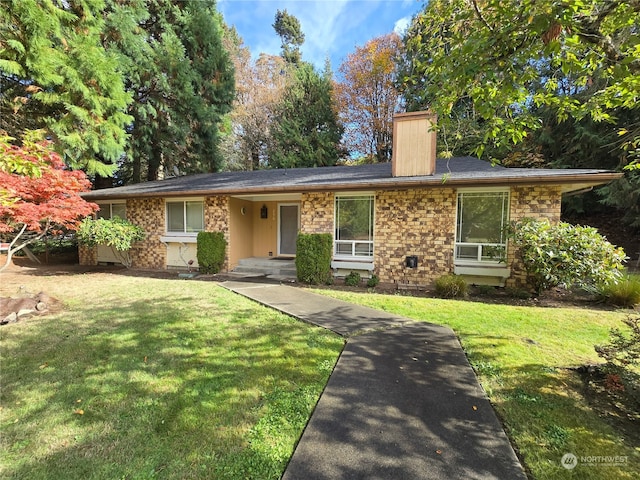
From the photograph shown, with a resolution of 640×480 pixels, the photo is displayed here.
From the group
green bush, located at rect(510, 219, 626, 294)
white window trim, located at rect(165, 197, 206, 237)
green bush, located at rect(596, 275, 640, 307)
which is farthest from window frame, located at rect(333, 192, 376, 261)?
green bush, located at rect(596, 275, 640, 307)

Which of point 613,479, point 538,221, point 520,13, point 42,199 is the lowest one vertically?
point 613,479

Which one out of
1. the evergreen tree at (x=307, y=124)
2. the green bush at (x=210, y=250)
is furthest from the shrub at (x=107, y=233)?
the evergreen tree at (x=307, y=124)

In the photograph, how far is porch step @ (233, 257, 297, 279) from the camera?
9.06m

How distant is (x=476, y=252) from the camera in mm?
7516

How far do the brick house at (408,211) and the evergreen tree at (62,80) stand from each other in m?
2.08

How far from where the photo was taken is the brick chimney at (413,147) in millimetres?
8055

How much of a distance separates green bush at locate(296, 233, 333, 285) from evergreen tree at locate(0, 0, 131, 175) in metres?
8.29

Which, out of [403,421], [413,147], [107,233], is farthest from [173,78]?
[403,421]

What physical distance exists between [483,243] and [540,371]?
4928 millimetres

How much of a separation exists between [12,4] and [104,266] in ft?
26.3

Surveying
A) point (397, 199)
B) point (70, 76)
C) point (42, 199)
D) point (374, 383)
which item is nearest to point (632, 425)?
point (374, 383)

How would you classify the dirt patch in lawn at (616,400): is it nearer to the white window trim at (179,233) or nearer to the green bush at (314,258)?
the green bush at (314,258)

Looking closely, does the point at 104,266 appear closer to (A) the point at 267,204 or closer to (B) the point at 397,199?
(A) the point at 267,204

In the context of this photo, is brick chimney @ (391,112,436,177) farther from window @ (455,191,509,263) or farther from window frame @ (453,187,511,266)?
window @ (455,191,509,263)
